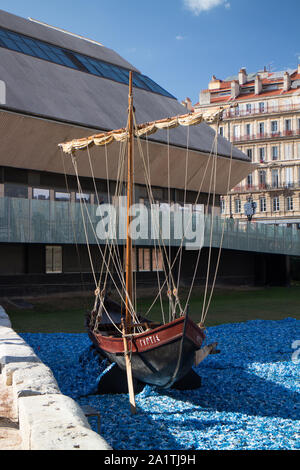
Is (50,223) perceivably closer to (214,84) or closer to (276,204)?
(276,204)

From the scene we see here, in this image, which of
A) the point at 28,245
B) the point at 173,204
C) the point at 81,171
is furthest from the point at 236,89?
the point at 28,245

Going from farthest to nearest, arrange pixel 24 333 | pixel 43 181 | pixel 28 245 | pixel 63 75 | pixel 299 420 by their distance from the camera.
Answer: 1. pixel 63 75
2. pixel 43 181
3. pixel 28 245
4. pixel 24 333
5. pixel 299 420

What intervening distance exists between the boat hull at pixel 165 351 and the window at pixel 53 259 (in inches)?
595

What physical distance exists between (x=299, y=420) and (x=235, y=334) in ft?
25.4

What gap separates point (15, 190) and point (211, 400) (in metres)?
17.9

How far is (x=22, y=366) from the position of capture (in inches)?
340

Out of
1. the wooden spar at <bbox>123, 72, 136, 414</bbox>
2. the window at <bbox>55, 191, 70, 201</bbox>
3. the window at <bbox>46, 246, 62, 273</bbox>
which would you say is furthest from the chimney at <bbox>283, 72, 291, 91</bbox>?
the wooden spar at <bbox>123, 72, 136, 414</bbox>

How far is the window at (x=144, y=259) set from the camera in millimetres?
28969

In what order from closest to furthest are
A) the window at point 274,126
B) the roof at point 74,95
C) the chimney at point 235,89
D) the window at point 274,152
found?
the roof at point 74,95
the window at point 274,152
the window at point 274,126
the chimney at point 235,89

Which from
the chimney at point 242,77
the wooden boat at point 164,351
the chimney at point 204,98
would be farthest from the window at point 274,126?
the wooden boat at point 164,351

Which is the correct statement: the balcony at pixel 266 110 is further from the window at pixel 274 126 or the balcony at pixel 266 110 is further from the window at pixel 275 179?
the window at pixel 275 179

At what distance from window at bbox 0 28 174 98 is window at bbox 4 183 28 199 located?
858 centimetres

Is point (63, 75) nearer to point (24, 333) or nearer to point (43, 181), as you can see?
point (43, 181)

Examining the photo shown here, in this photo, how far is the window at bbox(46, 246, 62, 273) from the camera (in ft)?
83.6
